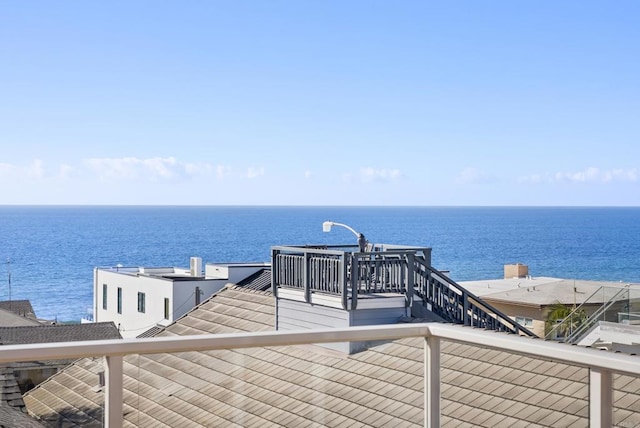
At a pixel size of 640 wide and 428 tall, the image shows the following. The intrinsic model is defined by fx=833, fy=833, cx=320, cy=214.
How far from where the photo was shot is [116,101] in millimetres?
86312

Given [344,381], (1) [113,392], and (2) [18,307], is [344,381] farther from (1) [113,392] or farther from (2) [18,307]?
(2) [18,307]

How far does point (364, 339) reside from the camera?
2.78 meters

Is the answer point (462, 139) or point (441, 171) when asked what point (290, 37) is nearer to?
point (462, 139)

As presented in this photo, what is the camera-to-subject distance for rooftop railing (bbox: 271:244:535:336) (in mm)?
10492

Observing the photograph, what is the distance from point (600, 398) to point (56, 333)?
17.9 m

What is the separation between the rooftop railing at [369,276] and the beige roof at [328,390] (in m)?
7.52

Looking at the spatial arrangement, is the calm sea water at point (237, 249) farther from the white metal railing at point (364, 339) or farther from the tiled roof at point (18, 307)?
the white metal railing at point (364, 339)

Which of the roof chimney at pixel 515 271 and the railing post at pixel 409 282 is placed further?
the roof chimney at pixel 515 271

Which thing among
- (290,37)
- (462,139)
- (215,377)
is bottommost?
(215,377)

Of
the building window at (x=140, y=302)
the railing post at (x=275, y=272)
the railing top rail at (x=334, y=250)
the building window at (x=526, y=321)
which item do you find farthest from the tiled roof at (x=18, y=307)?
the railing top rail at (x=334, y=250)

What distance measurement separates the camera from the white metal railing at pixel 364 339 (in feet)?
7.62

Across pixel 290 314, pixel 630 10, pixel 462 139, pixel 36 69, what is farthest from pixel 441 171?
pixel 290 314

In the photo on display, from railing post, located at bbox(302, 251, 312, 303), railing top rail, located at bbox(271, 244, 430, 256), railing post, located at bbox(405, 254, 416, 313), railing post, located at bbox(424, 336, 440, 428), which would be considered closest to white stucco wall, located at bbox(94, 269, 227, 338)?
railing top rail, located at bbox(271, 244, 430, 256)

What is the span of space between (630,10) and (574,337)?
222 feet
